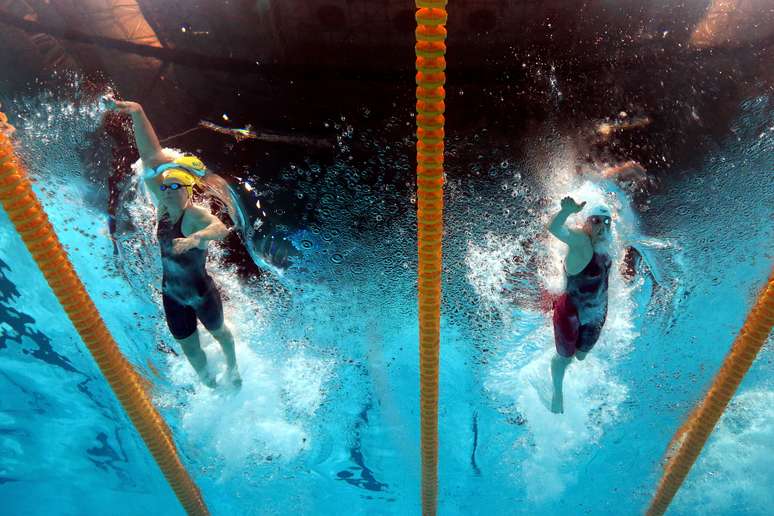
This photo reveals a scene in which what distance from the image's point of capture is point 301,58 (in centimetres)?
298

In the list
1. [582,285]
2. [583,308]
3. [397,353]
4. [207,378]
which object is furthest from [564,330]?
[207,378]

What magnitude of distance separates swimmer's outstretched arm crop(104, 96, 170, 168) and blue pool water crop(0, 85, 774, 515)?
2.86ft

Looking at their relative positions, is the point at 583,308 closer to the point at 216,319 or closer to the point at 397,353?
the point at 397,353

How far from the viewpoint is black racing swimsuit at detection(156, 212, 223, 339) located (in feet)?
9.20

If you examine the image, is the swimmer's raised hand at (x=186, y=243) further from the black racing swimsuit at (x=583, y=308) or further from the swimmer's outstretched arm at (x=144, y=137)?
the black racing swimsuit at (x=583, y=308)

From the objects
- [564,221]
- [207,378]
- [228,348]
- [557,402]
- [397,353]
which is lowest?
[557,402]

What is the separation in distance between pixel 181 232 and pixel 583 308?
223 centimetres

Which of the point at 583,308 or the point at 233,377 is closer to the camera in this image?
the point at 583,308

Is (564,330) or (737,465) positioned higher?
(737,465)

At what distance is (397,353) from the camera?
4402 mm

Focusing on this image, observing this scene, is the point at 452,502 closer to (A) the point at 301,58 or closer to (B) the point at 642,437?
(B) the point at 642,437

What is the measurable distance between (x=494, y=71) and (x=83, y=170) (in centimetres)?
266

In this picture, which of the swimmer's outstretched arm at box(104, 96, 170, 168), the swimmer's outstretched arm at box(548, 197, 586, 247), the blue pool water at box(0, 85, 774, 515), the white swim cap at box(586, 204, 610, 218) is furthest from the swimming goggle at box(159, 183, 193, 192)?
the white swim cap at box(586, 204, 610, 218)

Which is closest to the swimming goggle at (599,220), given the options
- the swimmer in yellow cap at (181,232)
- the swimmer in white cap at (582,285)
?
the swimmer in white cap at (582,285)
